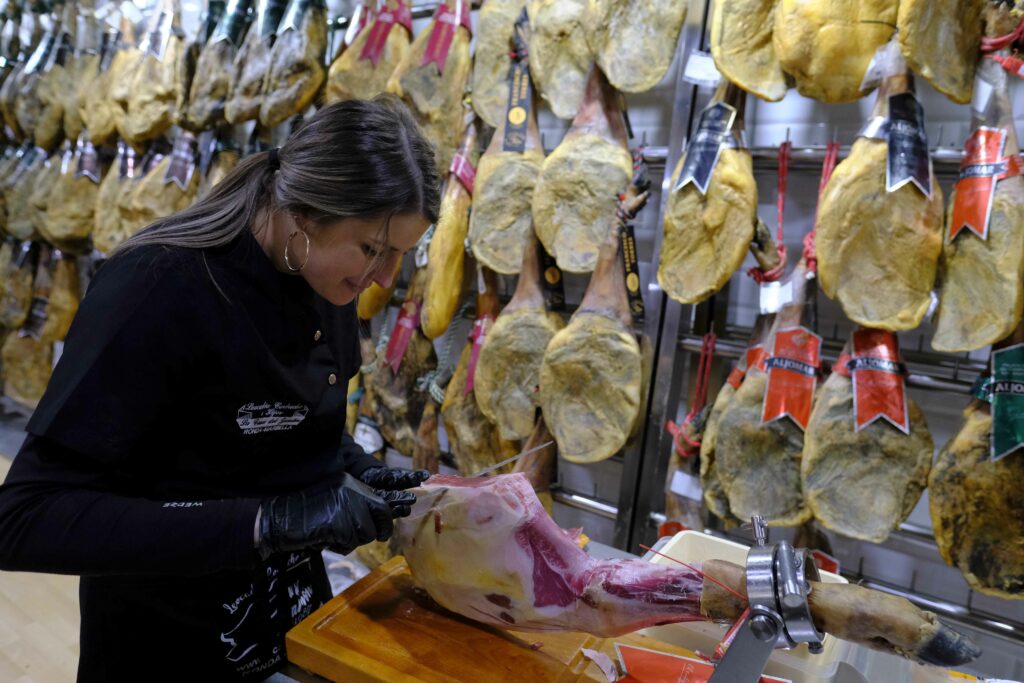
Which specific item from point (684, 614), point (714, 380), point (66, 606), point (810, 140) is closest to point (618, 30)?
point (810, 140)

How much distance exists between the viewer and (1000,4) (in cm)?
195

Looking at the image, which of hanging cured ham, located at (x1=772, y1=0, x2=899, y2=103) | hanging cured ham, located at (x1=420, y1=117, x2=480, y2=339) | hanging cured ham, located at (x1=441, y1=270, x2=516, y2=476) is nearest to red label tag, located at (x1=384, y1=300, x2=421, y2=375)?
hanging cured ham, located at (x1=420, y1=117, x2=480, y2=339)

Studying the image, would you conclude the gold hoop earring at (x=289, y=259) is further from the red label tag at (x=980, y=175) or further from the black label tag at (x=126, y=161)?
the black label tag at (x=126, y=161)

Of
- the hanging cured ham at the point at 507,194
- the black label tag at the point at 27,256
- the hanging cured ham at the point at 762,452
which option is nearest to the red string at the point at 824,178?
the hanging cured ham at the point at 762,452

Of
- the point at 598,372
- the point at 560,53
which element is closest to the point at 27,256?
the point at 560,53

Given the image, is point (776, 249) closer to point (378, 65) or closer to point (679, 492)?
point (679, 492)

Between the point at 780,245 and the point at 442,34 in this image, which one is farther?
the point at 442,34

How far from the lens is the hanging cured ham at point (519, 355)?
2.73 meters

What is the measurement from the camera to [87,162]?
15.3 feet

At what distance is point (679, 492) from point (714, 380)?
1.57 ft

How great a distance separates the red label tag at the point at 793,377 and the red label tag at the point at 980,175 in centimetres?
50

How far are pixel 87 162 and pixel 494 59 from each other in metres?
3.10

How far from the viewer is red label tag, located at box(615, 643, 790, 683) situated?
135 cm

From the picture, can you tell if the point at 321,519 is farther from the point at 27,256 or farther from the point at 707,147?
the point at 27,256
